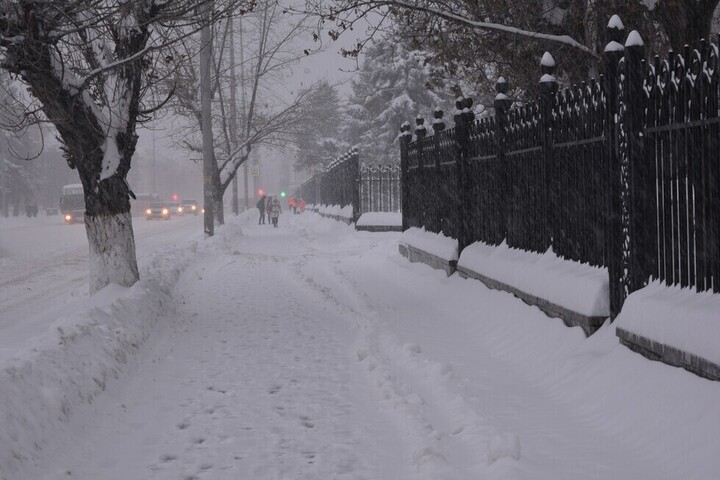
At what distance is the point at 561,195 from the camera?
7887 mm

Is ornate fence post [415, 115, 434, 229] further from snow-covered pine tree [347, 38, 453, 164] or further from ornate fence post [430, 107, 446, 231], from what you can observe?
snow-covered pine tree [347, 38, 453, 164]

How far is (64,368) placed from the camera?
19.2 feet

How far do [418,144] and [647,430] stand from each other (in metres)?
10.9

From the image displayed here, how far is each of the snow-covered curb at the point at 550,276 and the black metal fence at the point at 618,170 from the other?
5.2 inches

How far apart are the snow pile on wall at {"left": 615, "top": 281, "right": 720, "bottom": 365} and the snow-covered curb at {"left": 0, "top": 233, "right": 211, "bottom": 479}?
4.25m

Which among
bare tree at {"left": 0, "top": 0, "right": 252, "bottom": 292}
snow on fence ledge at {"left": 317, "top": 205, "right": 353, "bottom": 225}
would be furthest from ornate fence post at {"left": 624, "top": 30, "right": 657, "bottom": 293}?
snow on fence ledge at {"left": 317, "top": 205, "right": 353, "bottom": 225}

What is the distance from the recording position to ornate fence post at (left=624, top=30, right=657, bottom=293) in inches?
233

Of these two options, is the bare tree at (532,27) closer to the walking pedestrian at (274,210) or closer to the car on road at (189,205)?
the walking pedestrian at (274,210)

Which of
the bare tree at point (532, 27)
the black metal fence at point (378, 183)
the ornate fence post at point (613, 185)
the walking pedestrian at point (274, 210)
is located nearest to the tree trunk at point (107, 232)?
the bare tree at point (532, 27)

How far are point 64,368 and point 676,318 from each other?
465 cm

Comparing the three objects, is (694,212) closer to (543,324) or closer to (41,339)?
(543,324)

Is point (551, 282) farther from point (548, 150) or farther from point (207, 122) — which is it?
point (207, 122)

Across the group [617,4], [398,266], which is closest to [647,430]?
[617,4]

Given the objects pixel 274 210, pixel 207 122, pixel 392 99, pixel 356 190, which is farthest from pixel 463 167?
pixel 392 99
